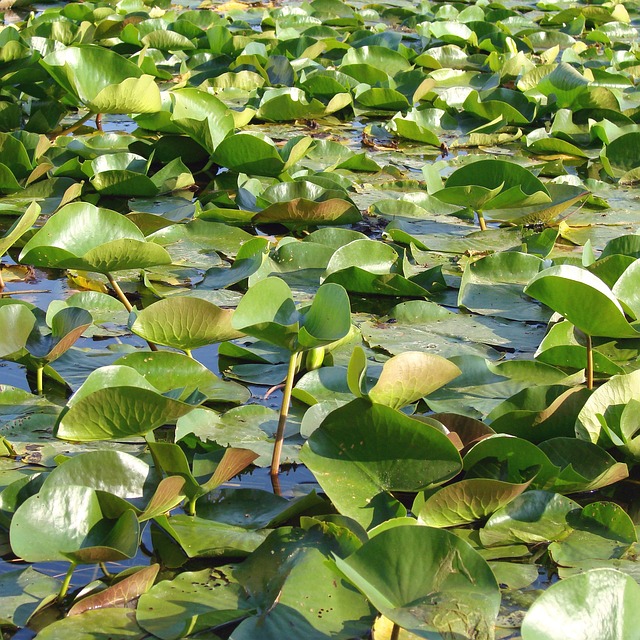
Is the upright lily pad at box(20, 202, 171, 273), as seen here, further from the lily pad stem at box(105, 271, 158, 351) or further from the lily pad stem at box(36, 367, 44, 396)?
the lily pad stem at box(36, 367, 44, 396)

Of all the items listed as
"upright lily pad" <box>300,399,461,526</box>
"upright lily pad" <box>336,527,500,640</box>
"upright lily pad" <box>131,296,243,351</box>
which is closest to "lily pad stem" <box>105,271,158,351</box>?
"upright lily pad" <box>131,296,243,351</box>

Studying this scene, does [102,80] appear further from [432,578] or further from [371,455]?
[432,578]

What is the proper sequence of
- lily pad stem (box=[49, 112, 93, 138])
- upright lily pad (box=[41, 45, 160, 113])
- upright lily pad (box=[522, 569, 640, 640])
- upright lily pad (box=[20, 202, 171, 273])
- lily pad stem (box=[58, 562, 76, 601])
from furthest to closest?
lily pad stem (box=[49, 112, 93, 138])
upright lily pad (box=[41, 45, 160, 113])
upright lily pad (box=[20, 202, 171, 273])
lily pad stem (box=[58, 562, 76, 601])
upright lily pad (box=[522, 569, 640, 640])

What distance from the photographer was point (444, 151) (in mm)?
3396

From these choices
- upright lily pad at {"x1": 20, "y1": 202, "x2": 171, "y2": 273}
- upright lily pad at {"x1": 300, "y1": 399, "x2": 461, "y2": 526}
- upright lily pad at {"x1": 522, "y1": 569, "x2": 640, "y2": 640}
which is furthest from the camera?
upright lily pad at {"x1": 20, "y1": 202, "x2": 171, "y2": 273}

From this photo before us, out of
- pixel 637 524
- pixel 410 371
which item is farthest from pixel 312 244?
pixel 637 524

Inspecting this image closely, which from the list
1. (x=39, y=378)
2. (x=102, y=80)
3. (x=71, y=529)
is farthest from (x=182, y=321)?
(x=102, y=80)

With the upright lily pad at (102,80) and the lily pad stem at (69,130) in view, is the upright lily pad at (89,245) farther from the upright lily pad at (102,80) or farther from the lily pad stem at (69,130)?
the lily pad stem at (69,130)

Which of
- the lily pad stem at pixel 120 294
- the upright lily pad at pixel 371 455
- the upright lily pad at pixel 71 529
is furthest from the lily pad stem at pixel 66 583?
the lily pad stem at pixel 120 294

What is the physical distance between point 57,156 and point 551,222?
4.72 feet

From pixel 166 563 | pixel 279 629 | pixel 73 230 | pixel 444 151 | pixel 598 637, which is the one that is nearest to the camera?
pixel 598 637

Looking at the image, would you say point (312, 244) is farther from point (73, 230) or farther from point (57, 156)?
point (57, 156)

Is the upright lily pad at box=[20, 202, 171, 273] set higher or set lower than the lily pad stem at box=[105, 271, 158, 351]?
higher

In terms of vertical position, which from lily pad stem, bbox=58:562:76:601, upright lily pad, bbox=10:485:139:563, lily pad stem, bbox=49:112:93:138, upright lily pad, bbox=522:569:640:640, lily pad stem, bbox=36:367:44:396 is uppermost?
upright lily pad, bbox=522:569:640:640
